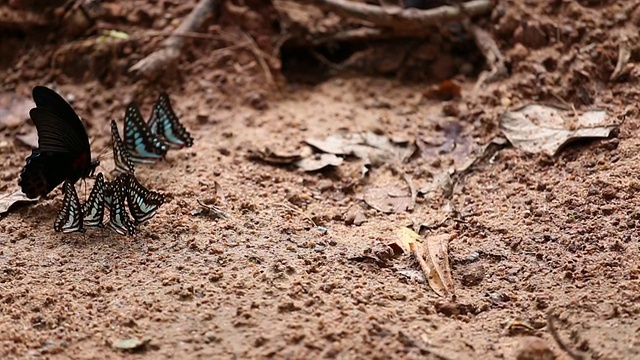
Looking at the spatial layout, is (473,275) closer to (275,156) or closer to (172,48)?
(275,156)

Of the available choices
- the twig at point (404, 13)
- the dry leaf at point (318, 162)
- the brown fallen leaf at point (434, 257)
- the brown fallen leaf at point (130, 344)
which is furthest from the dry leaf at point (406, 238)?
the twig at point (404, 13)

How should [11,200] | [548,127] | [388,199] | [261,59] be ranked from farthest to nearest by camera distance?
[261,59], [548,127], [388,199], [11,200]

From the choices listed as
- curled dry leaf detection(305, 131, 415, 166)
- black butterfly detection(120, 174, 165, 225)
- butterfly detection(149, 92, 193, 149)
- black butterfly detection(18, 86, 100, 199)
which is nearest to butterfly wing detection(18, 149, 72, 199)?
black butterfly detection(18, 86, 100, 199)

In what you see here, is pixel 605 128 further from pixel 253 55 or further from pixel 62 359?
pixel 62 359

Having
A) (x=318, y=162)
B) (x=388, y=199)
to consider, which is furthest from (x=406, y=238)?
(x=318, y=162)

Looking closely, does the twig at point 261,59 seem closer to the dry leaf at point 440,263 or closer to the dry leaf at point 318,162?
the dry leaf at point 318,162

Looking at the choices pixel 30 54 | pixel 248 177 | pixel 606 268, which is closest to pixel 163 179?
pixel 248 177
